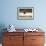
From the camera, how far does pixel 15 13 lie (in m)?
4.43

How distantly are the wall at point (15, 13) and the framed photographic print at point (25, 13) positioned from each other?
103 mm

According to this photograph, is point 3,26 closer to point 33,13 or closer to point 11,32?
point 11,32

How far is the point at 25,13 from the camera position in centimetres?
442

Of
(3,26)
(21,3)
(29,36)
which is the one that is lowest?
(29,36)

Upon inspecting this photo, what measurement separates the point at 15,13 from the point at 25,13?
1.12ft

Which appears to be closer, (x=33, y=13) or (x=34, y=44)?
(x=34, y=44)

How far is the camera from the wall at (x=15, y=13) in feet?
14.5

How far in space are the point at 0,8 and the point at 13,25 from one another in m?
0.73

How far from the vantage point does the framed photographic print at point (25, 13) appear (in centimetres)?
441

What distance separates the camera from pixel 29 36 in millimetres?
3902

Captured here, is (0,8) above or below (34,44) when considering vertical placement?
above

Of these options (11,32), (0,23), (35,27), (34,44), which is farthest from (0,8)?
(34,44)

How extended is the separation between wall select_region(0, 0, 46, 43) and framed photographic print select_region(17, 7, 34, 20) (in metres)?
0.10

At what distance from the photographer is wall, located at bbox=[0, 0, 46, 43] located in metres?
4.41
